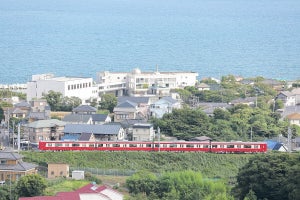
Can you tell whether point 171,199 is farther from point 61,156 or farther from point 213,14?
point 213,14

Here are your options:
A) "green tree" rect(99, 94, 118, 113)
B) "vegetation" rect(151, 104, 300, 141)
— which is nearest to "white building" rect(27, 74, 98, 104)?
"green tree" rect(99, 94, 118, 113)

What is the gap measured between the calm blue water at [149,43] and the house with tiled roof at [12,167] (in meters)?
20.1

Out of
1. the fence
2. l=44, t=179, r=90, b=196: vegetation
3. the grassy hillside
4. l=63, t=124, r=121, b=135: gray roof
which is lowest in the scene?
l=44, t=179, r=90, b=196: vegetation

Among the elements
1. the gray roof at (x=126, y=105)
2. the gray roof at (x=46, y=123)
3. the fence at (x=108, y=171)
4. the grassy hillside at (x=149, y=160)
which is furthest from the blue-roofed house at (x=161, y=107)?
the fence at (x=108, y=171)

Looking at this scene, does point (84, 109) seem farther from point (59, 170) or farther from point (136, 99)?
point (59, 170)

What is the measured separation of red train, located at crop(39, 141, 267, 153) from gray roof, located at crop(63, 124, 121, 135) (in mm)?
1103

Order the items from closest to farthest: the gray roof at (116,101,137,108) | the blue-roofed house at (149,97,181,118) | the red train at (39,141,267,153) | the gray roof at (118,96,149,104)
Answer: the red train at (39,141,267,153), the gray roof at (116,101,137,108), the blue-roofed house at (149,97,181,118), the gray roof at (118,96,149,104)

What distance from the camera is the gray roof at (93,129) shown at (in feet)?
83.1

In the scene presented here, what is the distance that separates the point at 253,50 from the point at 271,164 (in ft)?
128

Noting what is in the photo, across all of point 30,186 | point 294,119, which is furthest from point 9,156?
point 294,119

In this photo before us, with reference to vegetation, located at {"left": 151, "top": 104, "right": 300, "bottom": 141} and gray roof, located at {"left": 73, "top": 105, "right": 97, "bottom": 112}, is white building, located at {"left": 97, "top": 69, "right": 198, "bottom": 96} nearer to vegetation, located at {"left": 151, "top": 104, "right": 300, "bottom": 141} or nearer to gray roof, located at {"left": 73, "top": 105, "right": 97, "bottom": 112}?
gray roof, located at {"left": 73, "top": 105, "right": 97, "bottom": 112}

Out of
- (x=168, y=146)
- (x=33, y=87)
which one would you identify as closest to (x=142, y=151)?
→ (x=168, y=146)

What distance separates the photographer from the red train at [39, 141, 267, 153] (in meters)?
24.1

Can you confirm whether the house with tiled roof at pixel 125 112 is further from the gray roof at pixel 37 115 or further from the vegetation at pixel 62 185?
the vegetation at pixel 62 185
